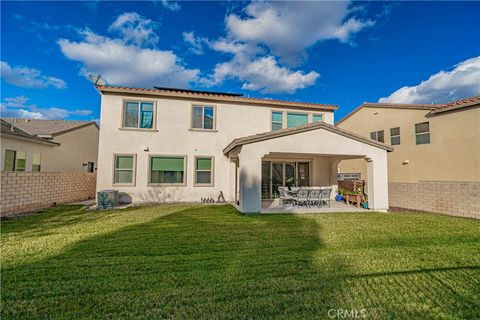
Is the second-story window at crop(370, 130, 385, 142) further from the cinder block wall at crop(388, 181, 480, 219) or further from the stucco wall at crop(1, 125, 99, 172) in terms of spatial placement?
the stucco wall at crop(1, 125, 99, 172)

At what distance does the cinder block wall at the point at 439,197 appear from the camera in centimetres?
917

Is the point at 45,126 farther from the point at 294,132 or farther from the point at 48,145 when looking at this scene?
the point at 294,132

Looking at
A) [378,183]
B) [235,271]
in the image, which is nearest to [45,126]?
[235,271]

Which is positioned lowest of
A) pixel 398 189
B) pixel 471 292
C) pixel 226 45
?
pixel 471 292

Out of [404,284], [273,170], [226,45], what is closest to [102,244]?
[404,284]

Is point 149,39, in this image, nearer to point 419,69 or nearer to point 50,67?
point 50,67

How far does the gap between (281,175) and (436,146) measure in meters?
8.09

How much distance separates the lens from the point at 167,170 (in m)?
12.0

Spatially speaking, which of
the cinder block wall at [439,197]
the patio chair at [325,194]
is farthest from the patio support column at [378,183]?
the cinder block wall at [439,197]

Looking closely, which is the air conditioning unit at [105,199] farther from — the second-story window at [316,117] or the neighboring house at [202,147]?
the second-story window at [316,117]

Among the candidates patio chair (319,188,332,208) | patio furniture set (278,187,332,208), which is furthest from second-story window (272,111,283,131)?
patio chair (319,188,332,208)

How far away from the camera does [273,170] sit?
518 inches

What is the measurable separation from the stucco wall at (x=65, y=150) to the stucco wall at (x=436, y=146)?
2090cm

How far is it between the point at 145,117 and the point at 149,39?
233 inches
